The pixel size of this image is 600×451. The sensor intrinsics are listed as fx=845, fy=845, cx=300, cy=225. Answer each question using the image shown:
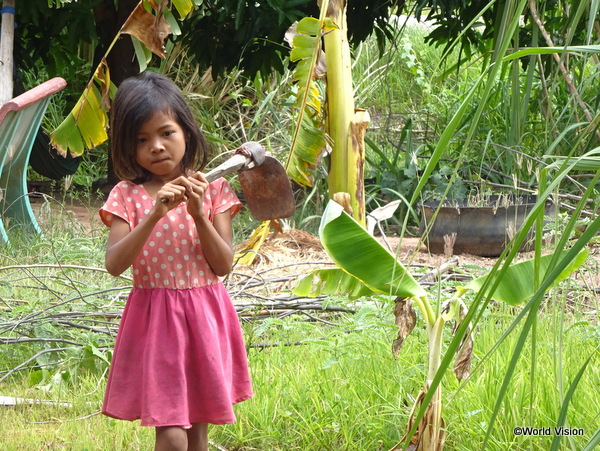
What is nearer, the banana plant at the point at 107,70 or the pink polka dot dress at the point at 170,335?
the pink polka dot dress at the point at 170,335

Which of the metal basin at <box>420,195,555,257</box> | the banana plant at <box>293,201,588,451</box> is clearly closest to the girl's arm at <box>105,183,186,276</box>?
the banana plant at <box>293,201,588,451</box>

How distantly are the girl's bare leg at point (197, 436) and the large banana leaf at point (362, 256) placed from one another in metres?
0.57

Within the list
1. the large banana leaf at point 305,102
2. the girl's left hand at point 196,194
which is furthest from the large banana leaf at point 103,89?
the girl's left hand at point 196,194

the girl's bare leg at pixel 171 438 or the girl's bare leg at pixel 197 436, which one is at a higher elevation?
the girl's bare leg at pixel 171 438

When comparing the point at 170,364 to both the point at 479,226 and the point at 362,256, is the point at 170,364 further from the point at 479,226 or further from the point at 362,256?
the point at 479,226

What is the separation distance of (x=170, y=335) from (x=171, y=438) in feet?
0.81

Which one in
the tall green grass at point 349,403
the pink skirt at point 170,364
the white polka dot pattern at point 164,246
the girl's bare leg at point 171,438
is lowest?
the tall green grass at point 349,403

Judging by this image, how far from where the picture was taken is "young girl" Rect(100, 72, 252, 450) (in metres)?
2.06

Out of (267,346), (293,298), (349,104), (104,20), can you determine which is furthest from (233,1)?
(267,346)

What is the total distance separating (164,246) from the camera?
2.14 meters

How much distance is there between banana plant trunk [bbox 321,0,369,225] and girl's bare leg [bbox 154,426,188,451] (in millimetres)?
3067

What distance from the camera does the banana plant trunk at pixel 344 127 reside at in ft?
16.5

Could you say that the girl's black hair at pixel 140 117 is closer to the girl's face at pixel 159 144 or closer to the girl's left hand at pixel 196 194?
the girl's face at pixel 159 144

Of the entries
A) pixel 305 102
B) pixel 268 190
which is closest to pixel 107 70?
pixel 305 102
